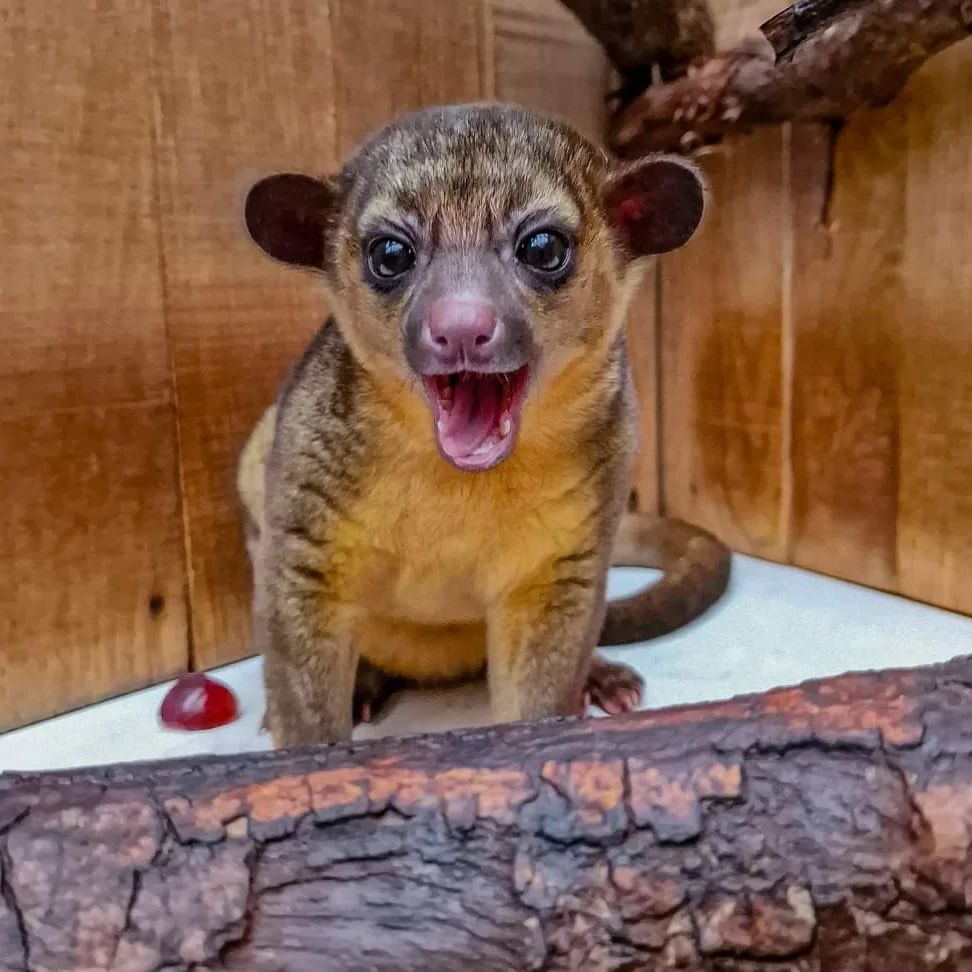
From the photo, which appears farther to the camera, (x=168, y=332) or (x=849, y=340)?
(x=849, y=340)

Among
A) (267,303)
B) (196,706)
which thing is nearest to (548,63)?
(267,303)

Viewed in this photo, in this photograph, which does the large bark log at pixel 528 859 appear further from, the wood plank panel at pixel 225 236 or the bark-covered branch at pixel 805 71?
the bark-covered branch at pixel 805 71

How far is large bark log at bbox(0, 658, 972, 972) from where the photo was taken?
105 centimetres

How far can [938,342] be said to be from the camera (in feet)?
8.66

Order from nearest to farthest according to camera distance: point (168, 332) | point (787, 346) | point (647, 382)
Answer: point (168, 332)
point (787, 346)
point (647, 382)

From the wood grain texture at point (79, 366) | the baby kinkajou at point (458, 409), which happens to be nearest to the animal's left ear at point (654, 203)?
the baby kinkajou at point (458, 409)

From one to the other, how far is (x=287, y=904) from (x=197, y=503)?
156cm

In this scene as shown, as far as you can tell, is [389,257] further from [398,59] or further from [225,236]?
[398,59]

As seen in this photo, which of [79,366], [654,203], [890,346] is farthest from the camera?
[890,346]

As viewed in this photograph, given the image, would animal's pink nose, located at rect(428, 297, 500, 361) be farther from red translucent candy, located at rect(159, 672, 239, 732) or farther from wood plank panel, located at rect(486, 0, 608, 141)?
wood plank panel, located at rect(486, 0, 608, 141)

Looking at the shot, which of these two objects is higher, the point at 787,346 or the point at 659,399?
the point at 787,346

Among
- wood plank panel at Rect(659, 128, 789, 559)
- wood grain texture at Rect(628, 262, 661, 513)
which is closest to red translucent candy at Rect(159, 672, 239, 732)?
wood grain texture at Rect(628, 262, 661, 513)

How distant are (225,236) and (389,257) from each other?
840 mm

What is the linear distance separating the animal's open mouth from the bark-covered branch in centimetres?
129
